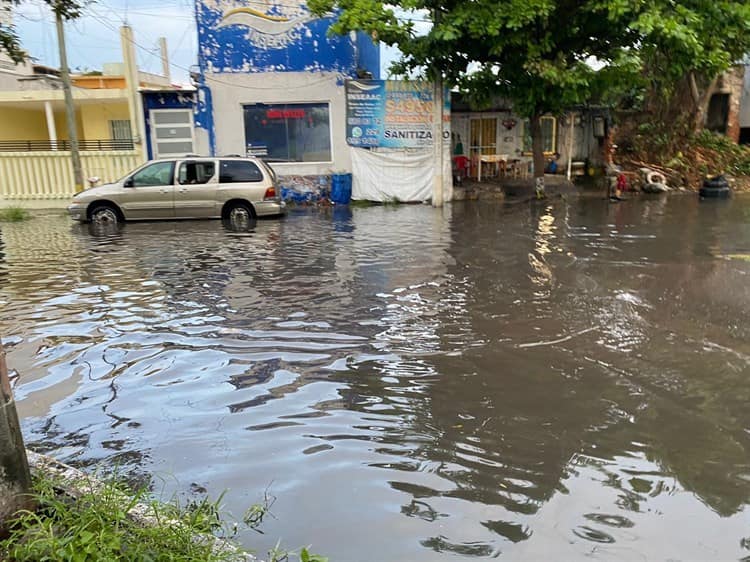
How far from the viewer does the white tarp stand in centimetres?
1856

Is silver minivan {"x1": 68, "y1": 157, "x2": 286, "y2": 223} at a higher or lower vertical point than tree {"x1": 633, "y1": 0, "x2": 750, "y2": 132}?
lower

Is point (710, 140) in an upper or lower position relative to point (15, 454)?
upper

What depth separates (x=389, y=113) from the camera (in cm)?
1847

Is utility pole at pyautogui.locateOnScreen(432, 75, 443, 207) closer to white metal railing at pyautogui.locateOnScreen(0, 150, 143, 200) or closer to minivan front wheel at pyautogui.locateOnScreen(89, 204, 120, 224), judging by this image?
minivan front wheel at pyautogui.locateOnScreen(89, 204, 120, 224)

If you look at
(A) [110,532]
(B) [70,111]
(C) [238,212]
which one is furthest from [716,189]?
(A) [110,532]

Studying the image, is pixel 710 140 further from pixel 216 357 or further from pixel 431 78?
pixel 216 357

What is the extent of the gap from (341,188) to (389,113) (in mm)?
2681

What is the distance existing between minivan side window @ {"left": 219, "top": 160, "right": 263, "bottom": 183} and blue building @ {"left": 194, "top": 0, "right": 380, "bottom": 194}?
399cm

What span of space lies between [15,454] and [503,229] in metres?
11.2

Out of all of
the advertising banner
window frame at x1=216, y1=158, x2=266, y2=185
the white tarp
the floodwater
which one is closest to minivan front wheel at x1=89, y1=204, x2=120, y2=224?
window frame at x1=216, y1=158, x2=266, y2=185

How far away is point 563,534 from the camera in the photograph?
301cm

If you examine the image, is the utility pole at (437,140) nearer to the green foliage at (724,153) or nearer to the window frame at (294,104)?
the window frame at (294,104)

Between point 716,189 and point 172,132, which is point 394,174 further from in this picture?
point 716,189

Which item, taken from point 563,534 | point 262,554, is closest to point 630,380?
point 563,534
